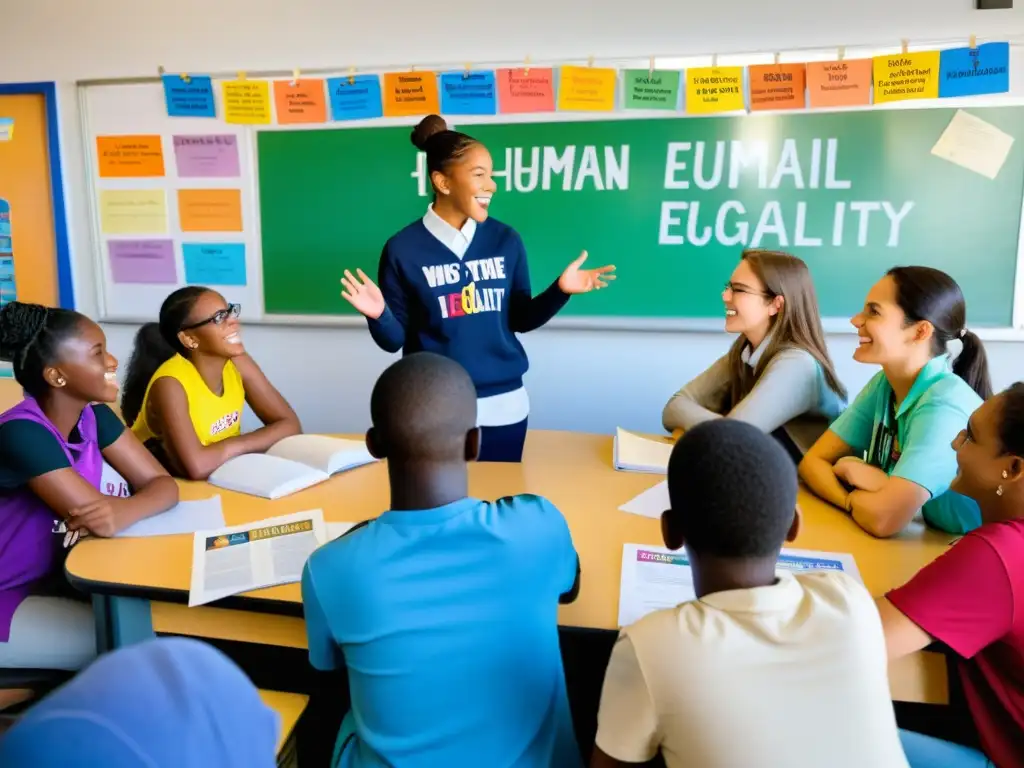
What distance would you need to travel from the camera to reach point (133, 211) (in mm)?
3297

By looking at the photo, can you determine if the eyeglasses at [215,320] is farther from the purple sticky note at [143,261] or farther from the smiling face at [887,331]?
the smiling face at [887,331]

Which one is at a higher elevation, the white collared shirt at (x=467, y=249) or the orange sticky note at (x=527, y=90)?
the orange sticky note at (x=527, y=90)

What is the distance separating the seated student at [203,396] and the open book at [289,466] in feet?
0.21

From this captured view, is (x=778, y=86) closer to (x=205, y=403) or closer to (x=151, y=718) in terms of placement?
(x=205, y=403)

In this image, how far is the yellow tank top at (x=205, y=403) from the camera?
1.99 m

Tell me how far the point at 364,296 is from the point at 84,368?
2.25ft

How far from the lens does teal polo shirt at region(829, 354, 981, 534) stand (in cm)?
144

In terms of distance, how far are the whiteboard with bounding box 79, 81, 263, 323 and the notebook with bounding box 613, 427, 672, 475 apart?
194 centimetres

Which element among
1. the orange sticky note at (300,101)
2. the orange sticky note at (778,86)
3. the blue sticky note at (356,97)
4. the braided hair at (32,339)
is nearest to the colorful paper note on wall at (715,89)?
the orange sticky note at (778,86)

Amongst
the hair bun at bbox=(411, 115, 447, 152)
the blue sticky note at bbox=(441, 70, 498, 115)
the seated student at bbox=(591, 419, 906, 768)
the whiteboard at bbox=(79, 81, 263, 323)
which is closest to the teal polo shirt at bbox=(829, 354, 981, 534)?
the seated student at bbox=(591, 419, 906, 768)

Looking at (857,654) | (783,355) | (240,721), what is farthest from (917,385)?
(240,721)

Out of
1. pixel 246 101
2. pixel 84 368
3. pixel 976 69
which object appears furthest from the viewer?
pixel 246 101

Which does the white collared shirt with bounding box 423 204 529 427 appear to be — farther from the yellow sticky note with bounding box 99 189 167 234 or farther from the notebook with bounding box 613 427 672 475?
the yellow sticky note with bounding box 99 189 167 234

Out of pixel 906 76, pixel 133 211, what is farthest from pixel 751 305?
pixel 133 211
